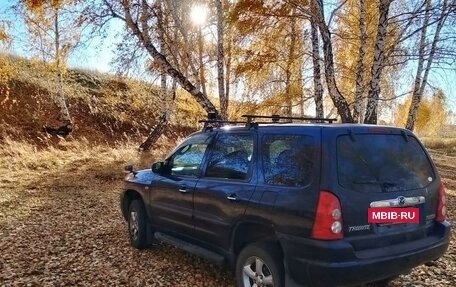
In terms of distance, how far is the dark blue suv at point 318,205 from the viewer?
321 centimetres

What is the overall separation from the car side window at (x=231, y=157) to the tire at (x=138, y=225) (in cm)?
164

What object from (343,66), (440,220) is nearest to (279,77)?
(343,66)

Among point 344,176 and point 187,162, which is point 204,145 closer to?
point 187,162

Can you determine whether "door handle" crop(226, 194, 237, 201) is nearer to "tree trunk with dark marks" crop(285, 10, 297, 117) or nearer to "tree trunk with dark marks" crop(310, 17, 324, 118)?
"tree trunk with dark marks" crop(310, 17, 324, 118)

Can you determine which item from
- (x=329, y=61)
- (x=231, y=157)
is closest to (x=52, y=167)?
(x=329, y=61)

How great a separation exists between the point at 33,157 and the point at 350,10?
12.1 m

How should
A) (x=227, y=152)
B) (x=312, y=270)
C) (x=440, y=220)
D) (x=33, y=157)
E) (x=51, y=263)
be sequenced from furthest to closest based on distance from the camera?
(x=33, y=157), (x=51, y=263), (x=227, y=152), (x=440, y=220), (x=312, y=270)

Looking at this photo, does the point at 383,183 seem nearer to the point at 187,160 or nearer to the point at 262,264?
the point at 262,264

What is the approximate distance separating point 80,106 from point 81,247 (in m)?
18.4

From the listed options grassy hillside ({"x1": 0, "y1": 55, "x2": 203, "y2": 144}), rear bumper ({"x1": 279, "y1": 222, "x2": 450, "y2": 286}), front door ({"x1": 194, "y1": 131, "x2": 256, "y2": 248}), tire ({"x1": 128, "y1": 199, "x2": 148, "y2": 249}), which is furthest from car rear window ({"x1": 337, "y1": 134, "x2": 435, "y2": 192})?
grassy hillside ({"x1": 0, "y1": 55, "x2": 203, "y2": 144})

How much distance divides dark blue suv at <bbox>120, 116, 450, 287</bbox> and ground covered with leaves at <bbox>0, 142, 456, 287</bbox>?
0.78 m

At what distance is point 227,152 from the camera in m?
4.39

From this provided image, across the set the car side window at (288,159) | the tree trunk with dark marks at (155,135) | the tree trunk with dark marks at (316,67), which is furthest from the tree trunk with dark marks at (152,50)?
the car side window at (288,159)

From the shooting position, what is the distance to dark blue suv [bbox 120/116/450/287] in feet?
10.5
